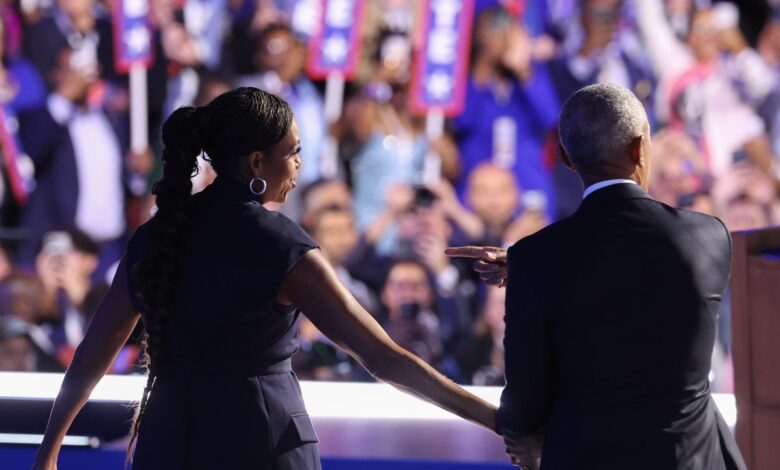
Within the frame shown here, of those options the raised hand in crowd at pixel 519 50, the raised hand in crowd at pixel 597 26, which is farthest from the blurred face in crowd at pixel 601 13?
the raised hand in crowd at pixel 519 50

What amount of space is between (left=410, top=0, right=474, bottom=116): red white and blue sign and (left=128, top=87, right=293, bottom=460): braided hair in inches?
108

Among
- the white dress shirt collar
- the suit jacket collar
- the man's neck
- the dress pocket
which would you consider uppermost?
the man's neck

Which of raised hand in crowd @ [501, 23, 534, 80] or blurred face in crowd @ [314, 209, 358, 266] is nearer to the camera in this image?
blurred face in crowd @ [314, 209, 358, 266]

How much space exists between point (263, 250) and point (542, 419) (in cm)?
46

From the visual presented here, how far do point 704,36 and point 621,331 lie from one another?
127 inches

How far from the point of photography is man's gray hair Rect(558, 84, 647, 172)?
1.31m

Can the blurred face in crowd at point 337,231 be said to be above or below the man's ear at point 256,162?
above

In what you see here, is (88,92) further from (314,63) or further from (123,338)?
(123,338)

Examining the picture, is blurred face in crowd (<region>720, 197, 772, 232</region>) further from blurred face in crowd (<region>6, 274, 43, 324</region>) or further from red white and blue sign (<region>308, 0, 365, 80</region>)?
blurred face in crowd (<region>6, 274, 43, 324</region>)

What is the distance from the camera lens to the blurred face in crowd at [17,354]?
13.0 ft

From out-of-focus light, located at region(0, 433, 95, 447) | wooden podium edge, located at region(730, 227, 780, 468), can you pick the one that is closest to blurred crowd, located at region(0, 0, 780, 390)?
out-of-focus light, located at region(0, 433, 95, 447)

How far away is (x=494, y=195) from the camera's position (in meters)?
4.11

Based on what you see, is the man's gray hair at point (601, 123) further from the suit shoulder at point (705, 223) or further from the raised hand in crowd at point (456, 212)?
the raised hand in crowd at point (456, 212)

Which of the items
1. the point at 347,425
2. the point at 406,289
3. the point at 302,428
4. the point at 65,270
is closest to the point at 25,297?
the point at 65,270
